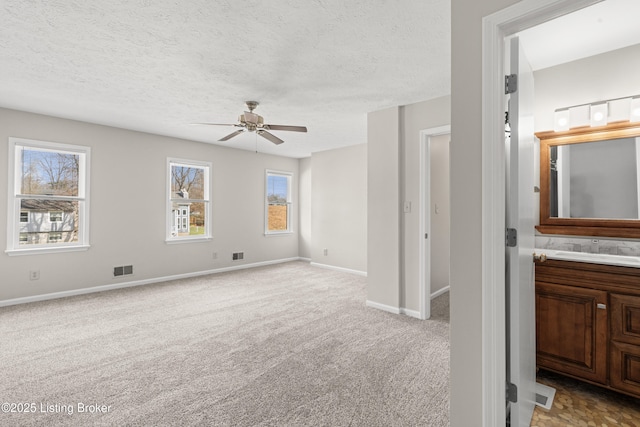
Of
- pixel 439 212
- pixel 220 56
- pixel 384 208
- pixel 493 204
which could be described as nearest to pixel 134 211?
pixel 220 56

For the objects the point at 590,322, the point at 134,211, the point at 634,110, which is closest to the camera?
the point at 590,322

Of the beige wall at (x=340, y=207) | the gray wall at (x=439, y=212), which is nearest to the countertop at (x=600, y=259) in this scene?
the gray wall at (x=439, y=212)

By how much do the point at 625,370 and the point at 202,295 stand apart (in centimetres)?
450

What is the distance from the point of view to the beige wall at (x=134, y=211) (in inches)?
162

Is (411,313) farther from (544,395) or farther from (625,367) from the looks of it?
(625,367)

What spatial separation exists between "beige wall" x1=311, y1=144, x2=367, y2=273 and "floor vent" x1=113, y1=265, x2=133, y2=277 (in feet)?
11.6

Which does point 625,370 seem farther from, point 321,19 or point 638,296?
point 321,19

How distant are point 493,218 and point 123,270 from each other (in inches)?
213

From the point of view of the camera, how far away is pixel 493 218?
4.49ft

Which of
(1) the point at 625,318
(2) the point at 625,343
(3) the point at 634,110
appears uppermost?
(3) the point at 634,110

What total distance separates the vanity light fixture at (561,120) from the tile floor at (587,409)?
6.79 ft

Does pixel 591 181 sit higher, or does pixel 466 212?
pixel 591 181

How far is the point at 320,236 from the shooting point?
6758mm

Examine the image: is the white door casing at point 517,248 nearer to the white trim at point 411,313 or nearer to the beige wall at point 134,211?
the white trim at point 411,313
